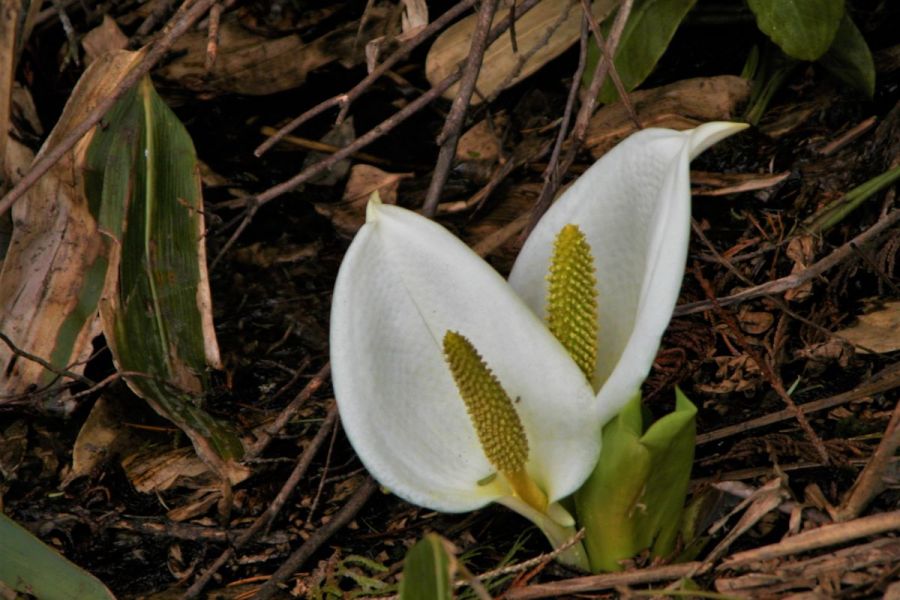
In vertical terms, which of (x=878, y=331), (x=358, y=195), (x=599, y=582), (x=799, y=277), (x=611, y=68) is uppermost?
(x=611, y=68)

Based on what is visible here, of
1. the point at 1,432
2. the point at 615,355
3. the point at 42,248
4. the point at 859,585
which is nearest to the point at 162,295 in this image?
the point at 42,248

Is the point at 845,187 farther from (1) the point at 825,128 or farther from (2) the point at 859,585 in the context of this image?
(2) the point at 859,585

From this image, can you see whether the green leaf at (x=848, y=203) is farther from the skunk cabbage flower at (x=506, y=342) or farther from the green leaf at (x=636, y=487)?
the green leaf at (x=636, y=487)

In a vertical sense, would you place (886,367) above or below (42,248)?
below

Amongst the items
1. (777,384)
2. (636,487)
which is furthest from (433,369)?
(777,384)

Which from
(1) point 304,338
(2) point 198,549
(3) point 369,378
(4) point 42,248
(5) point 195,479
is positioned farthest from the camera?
(1) point 304,338

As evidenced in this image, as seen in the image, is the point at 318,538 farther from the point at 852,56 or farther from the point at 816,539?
the point at 852,56

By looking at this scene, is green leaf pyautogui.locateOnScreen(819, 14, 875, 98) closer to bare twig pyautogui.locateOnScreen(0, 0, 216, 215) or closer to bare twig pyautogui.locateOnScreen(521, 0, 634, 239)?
bare twig pyautogui.locateOnScreen(521, 0, 634, 239)
